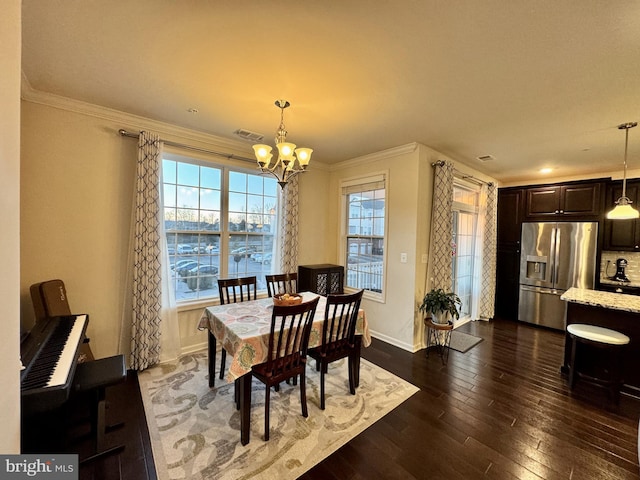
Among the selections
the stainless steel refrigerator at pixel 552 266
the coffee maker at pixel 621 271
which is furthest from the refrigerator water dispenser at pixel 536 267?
the coffee maker at pixel 621 271

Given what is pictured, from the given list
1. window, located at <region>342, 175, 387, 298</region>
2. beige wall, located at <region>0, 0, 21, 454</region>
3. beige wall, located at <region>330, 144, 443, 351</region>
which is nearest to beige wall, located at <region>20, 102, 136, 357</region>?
beige wall, located at <region>0, 0, 21, 454</region>

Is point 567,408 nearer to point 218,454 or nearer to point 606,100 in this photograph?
point 606,100

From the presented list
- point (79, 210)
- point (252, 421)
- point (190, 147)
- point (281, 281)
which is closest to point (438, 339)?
point (281, 281)

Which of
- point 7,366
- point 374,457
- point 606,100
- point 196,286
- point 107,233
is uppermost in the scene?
point 606,100

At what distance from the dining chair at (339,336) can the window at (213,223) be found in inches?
69.8

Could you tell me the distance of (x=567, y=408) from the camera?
2.39 meters

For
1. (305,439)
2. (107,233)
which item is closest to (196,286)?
(107,233)

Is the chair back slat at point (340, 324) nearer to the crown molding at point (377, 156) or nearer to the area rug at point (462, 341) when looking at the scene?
the area rug at point (462, 341)

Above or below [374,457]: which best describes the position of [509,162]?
above

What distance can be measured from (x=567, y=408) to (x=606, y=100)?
8.93 feet

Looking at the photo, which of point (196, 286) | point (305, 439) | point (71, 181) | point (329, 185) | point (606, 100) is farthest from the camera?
point (329, 185)

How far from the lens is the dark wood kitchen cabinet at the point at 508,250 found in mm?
4906

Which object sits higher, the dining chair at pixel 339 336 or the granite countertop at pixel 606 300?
the granite countertop at pixel 606 300

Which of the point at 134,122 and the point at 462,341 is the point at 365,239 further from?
the point at 134,122
